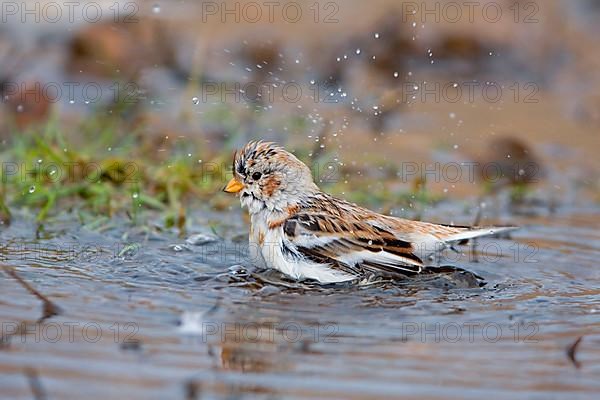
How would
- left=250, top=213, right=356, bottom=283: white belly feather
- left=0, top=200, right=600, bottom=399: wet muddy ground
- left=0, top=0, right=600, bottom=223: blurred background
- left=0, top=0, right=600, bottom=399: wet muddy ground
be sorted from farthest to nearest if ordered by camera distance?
1. left=0, top=0, right=600, bottom=223: blurred background
2. left=250, top=213, right=356, bottom=283: white belly feather
3. left=0, top=0, right=600, bottom=399: wet muddy ground
4. left=0, top=200, right=600, bottom=399: wet muddy ground

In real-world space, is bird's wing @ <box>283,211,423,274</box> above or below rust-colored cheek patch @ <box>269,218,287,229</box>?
below

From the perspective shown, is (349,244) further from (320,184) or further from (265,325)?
(320,184)

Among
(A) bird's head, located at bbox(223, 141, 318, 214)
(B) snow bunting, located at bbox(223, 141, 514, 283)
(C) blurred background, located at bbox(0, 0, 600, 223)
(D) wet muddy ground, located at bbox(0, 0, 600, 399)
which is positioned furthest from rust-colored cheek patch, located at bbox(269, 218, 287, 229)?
(C) blurred background, located at bbox(0, 0, 600, 223)

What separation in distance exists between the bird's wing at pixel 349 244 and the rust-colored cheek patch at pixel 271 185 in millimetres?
229

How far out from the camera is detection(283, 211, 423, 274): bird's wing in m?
5.78

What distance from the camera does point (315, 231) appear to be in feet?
19.5

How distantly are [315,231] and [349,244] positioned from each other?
196mm

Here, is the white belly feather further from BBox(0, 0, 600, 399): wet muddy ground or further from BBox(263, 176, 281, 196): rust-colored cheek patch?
BBox(263, 176, 281, 196): rust-colored cheek patch

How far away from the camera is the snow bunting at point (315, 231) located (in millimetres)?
5770

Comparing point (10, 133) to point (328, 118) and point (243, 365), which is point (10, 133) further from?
point (243, 365)

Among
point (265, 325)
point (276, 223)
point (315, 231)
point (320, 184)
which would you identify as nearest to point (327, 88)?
point (320, 184)

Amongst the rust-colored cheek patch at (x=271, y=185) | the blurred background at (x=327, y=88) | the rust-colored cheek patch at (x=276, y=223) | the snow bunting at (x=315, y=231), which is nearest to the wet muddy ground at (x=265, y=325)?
the snow bunting at (x=315, y=231)

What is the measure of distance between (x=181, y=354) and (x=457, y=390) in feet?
3.38

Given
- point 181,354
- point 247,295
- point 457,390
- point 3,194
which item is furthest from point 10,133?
point 457,390
